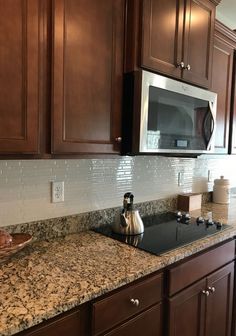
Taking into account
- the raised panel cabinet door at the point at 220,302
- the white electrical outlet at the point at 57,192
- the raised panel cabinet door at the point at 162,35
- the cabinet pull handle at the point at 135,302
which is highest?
the raised panel cabinet door at the point at 162,35

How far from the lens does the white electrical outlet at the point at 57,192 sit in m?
1.50

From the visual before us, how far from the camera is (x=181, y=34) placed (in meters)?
1.55

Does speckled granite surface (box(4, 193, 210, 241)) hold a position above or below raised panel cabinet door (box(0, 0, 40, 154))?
below

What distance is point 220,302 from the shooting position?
5.34 feet

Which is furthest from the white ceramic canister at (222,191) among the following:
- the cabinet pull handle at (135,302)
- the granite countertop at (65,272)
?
the cabinet pull handle at (135,302)

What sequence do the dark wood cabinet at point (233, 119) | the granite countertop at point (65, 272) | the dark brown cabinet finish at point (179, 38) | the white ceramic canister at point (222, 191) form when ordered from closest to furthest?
the granite countertop at point (65, 272), the dark brown cabinet finish at point (179, 38), the dark wood cabinet at point (233, 119), the white ceramic canister at point (222, 191)

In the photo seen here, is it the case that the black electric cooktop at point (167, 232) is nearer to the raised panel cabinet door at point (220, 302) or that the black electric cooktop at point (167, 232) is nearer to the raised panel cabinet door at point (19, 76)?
the raised panel cabinet door at point (220, 302)

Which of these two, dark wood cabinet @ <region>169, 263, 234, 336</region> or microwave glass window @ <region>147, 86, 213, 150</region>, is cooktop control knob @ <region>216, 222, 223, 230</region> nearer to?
dark wood cabinet @ <region>169, 263, 234, 336</region>

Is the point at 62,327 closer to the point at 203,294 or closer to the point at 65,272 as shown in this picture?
the point at 65,272

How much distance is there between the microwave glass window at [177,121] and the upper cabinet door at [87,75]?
7.1 inches

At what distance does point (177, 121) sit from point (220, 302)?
109cm

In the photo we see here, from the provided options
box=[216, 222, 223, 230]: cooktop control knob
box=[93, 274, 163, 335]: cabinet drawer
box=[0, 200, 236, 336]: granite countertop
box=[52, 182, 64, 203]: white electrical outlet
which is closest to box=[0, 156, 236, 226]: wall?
box=[52, 182, 64, 203]: white electrical outlet

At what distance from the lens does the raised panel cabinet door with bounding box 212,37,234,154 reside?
2031 millimetres

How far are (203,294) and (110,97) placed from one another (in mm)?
1138
